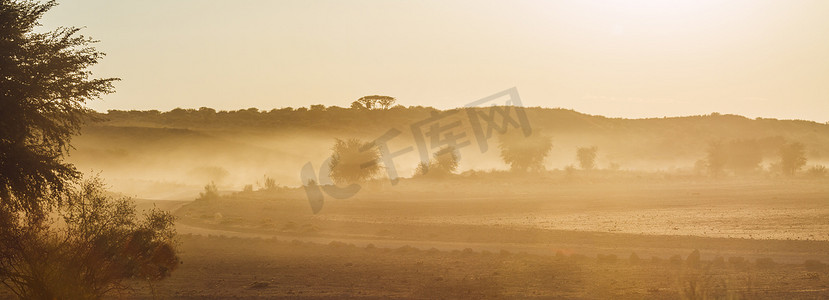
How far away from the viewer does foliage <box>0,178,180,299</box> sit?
11.8 m

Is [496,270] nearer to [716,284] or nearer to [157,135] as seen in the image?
[716,284]

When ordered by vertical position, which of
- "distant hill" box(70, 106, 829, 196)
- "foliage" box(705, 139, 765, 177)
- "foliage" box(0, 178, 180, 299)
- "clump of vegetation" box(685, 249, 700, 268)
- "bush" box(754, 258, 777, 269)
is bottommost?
"bush" box(754, 258, 777, 269)

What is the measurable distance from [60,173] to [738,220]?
2779 centimetres

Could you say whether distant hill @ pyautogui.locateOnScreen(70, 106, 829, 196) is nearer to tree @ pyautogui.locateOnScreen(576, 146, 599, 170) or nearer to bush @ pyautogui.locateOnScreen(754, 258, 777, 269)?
tree @ pyautogui.locateOnScreen(576, 146, 599, 170)

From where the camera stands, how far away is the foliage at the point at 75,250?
11.8 m

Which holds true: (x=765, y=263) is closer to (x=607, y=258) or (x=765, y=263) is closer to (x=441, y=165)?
(x=607, y=258)

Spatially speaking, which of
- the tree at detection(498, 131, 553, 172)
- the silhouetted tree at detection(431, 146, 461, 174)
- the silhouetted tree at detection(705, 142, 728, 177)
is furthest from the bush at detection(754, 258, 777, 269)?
the silhouetted tree at detection(705, 142, 728, 177)

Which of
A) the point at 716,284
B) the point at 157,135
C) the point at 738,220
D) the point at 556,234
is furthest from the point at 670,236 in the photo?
the point at 157,135

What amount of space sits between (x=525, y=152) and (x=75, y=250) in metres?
62.8

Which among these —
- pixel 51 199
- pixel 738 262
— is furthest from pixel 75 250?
pixel 738 262

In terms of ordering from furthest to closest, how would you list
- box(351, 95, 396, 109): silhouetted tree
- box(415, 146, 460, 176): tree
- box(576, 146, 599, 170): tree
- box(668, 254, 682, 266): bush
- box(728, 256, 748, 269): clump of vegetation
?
box(351, 95, 396, 109): silhouetted tree, box(576, 146, 599, 170): tree, box(415, 146, 460, 176): tree, box(668, 254, 682, 266): bush, box(728, 256, 748, 269): clump of vegetation

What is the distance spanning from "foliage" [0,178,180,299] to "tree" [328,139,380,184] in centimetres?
3928

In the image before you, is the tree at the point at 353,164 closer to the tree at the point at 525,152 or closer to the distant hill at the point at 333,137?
the tree at the point at 525,152

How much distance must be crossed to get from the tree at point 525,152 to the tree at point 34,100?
58.8 m
